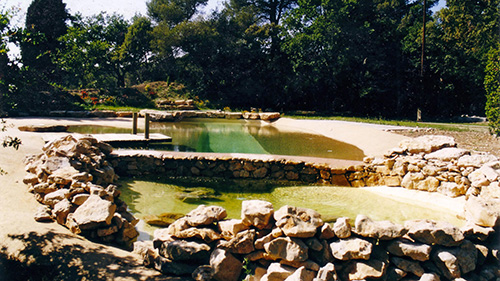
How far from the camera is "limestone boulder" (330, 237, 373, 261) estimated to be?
3.52 meters

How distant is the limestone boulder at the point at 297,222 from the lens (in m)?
3.59

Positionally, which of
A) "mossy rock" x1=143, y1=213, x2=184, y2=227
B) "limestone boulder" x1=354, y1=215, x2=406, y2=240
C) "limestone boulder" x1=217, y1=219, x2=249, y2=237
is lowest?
"mossy rock" x1=143, y1=213, x2=184, y2=227

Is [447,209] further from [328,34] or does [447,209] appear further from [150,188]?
[328,34]

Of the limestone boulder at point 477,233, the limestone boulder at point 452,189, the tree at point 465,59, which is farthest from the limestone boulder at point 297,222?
the tree at point 465,59

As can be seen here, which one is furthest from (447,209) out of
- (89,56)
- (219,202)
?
(89,56)

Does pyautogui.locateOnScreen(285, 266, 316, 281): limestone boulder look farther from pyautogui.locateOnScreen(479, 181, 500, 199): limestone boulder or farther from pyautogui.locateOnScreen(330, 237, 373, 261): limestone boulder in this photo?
pyautogui.locateOnScreen(479, 181, 500, 199): limestone boulder

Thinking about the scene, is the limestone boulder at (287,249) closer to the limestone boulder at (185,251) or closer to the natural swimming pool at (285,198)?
the limestone boulder at (185,251)

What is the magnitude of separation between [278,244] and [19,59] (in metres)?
3.21

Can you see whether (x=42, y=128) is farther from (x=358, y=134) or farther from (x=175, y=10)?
(x=175, y=10)

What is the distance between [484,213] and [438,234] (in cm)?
86

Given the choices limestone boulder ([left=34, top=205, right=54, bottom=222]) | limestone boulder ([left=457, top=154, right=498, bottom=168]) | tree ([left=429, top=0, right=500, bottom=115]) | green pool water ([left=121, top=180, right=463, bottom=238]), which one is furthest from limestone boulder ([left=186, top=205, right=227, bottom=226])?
tree ([left=429, top=0, right=500, bottom=115])

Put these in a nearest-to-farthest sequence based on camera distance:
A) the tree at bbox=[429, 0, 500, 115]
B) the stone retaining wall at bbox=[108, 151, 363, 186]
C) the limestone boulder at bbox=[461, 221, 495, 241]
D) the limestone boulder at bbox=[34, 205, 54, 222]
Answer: the limestone boulder at bbox=[461, 221, 495, 241], the limestone boulder at bbox=[34, 205, 54, 222], the stone retaining wall at bbox=[108, 151, 363, 186], the tree at bbox=[429, 0, 500, 115]

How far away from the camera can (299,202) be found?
21.4 feet

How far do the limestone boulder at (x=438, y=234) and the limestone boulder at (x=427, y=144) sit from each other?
3.87 meters
